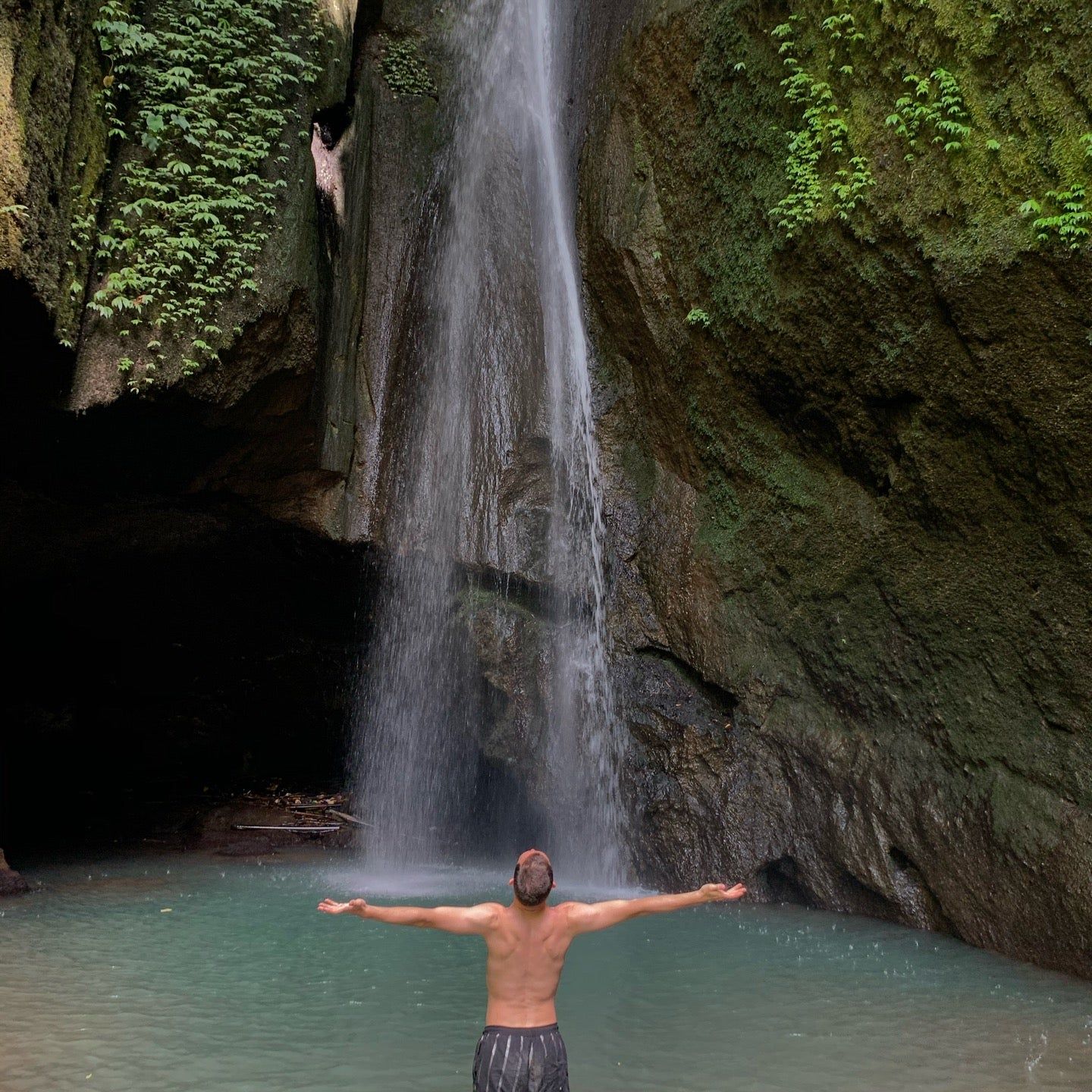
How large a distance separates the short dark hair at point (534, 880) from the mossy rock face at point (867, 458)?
4.32 m

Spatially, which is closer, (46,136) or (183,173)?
(46,136)

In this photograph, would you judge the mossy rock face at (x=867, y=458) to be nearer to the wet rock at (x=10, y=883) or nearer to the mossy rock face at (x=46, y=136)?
the mossy rock face at (x=46, y=136)

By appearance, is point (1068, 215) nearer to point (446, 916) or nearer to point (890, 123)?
point (890, 123)

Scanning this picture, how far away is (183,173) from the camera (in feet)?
25.1

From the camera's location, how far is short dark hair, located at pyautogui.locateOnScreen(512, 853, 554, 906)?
11.0 ft

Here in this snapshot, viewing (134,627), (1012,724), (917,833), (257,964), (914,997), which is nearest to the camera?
(914,997)

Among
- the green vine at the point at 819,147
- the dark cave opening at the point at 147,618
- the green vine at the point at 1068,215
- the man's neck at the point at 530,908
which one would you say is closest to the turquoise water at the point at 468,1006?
the man's neck at the point at 530,908

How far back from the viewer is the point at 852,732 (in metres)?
7.77

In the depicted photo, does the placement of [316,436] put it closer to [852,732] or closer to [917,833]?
[852,732]

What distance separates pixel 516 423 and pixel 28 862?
20.9 feet

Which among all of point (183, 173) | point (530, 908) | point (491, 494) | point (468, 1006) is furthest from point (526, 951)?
point (183, 173)

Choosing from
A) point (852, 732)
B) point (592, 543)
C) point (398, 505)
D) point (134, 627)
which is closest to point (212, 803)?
point (134, 627)

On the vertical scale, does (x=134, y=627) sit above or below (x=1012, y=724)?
above

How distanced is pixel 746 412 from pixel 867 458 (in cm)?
117
